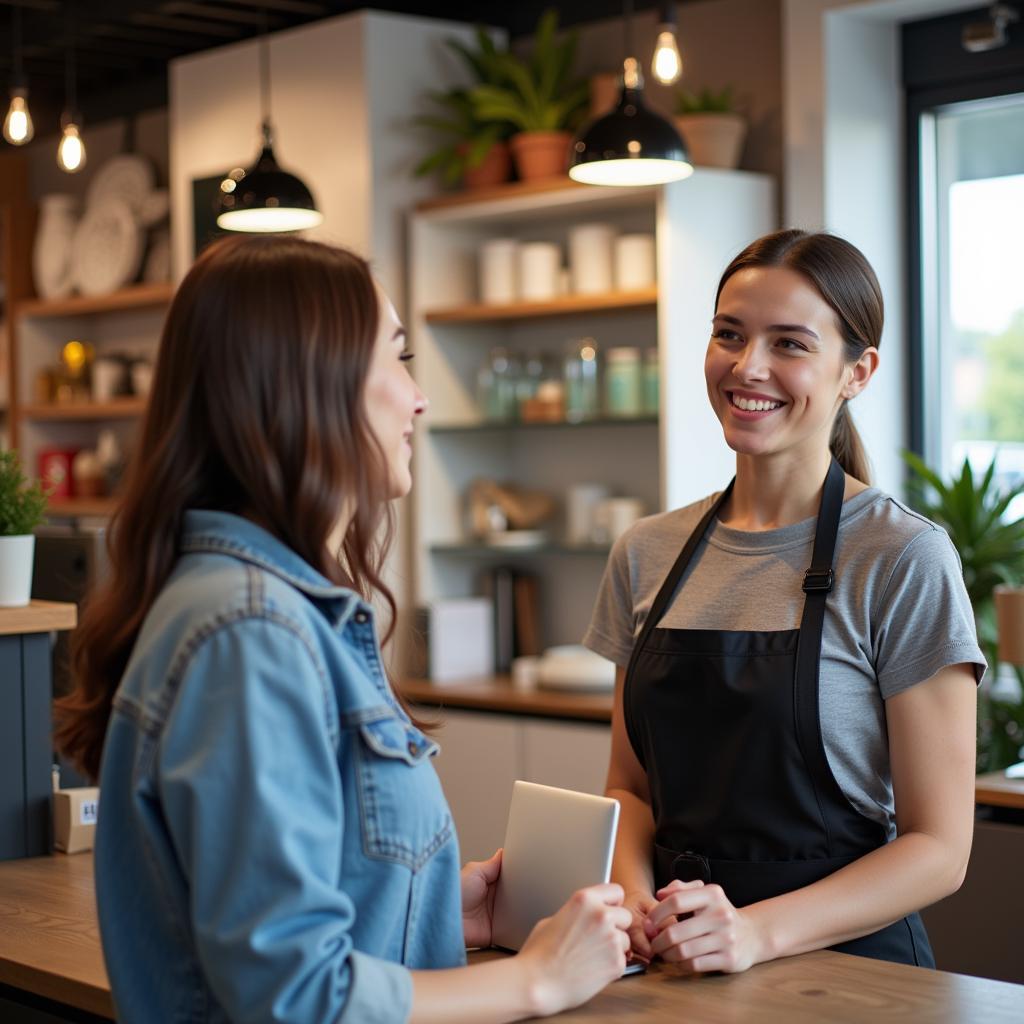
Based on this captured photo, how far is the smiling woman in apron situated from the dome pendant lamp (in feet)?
4.37

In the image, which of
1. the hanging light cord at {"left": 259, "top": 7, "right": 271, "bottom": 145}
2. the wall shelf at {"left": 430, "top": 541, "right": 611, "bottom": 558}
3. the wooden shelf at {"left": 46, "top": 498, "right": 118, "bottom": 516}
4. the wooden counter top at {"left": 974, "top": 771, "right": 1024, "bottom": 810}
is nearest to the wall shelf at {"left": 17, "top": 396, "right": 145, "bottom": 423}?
the wooden shelf at {"left": 46, "top": 498, "right": 118, "bottom": 516}

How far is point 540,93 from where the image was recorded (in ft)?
15.3

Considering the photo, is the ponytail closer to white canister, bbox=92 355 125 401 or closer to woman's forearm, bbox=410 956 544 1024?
woman's forearm, bbox=410 956 544 1024

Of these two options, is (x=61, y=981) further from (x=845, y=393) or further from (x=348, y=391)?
(x=845, y=393)

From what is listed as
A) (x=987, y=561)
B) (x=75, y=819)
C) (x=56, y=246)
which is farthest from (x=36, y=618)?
(x=56, y=246)

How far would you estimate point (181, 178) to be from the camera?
551cm

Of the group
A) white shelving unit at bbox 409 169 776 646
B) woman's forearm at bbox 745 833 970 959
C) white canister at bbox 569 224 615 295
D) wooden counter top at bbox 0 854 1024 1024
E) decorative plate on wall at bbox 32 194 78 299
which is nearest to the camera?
wooden counter top at bbox 0 854 1024 1024

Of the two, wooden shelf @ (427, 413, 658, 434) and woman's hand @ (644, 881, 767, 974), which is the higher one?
wooden shelf @ (427, 413, 658, 434)

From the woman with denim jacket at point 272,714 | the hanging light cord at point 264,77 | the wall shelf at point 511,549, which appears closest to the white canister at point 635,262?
the wall shelf at point 511,549

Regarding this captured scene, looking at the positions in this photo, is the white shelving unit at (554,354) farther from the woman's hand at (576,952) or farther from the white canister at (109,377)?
the woman's hand at (576,952)

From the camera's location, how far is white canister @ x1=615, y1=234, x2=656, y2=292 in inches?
175

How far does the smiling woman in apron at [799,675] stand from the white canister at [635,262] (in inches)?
90.2

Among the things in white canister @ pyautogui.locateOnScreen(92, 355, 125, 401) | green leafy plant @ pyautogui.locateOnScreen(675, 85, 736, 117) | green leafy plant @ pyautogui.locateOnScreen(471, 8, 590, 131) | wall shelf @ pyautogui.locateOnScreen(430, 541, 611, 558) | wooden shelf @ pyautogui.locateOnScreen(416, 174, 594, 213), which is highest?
green leafy plant @ pyautogui.locateOnScreen(471, 8, 590, 131)

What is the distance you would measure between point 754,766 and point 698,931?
0.34 metres
